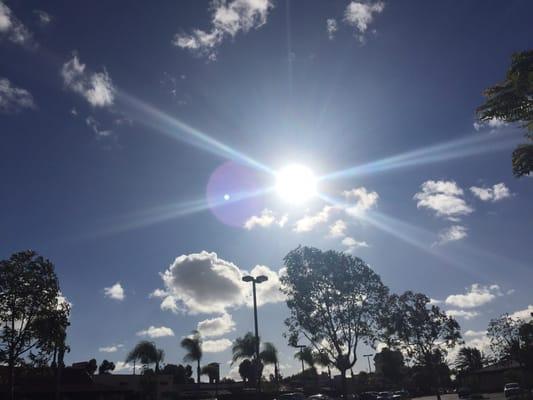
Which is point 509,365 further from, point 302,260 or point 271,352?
point 302,260

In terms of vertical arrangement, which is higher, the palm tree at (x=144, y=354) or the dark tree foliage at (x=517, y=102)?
the dark tree foliage at (x=517, y=102)

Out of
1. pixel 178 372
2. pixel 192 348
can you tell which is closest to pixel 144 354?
pixel 192 348

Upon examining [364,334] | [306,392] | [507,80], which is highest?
[507,80]

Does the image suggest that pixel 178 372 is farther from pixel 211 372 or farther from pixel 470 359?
pixel 470 359

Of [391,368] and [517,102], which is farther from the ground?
[517,102]

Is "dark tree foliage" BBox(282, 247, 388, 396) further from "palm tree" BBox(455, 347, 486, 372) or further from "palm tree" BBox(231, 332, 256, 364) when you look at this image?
"palm tree" BBox(455, 347, 486, 372)

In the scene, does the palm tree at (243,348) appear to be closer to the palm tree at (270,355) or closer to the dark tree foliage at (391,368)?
the palm tree at (270,355)

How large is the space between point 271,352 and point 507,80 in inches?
2114

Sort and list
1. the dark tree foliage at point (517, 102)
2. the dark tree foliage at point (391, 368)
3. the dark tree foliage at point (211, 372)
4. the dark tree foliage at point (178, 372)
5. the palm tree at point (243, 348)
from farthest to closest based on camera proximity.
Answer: the dark tree foliage at point (391, 368), the dark tree foliage at point (178, 372), the dark tree foliage at point (211, 372), the palm tree at point (243, 348), the dark tree foliage at point (517, 102)

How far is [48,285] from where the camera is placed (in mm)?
21969

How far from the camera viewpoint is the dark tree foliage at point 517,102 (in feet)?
51.0

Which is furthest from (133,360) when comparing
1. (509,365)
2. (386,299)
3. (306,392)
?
(509,365)

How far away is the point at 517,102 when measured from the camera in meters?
16.3

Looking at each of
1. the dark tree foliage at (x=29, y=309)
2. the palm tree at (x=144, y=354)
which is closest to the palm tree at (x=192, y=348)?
the palm tree at (x=144, y=354)
